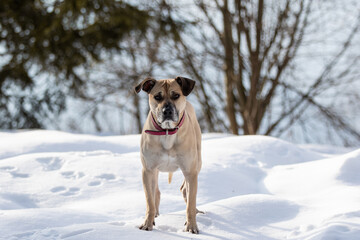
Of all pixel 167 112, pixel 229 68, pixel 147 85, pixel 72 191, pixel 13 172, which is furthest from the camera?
pixel 229 68

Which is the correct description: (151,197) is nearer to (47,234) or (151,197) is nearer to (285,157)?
(47,234)

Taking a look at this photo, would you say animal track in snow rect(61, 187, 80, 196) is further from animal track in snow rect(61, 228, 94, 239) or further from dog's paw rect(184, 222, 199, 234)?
dog's paw rect(184, 222, 199, 234)

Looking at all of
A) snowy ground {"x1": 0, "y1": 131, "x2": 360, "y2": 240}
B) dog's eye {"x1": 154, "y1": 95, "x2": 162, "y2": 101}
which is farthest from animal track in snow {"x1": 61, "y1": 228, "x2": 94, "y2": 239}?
dog's eye {"x1": 154, "y1": 95, "x2": 162, "y2": 101}

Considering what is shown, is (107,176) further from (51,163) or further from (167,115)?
(167,115)

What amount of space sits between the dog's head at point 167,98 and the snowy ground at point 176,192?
3.74 ft

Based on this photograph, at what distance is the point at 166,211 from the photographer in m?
5.16

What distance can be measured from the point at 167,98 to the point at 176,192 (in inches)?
92.7

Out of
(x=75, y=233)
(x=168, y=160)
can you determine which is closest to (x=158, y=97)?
(x=168, y=160)

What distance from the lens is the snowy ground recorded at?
13.1 ft

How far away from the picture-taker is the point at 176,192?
5879 millimetres

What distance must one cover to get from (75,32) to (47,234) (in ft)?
36.8

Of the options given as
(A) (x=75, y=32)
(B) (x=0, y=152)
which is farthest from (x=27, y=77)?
(B) (x=0, y=152)

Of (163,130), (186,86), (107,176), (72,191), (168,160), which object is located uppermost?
(186,86)

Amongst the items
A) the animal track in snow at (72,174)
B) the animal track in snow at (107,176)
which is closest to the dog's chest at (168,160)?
the animal track in snow at (107,176)
